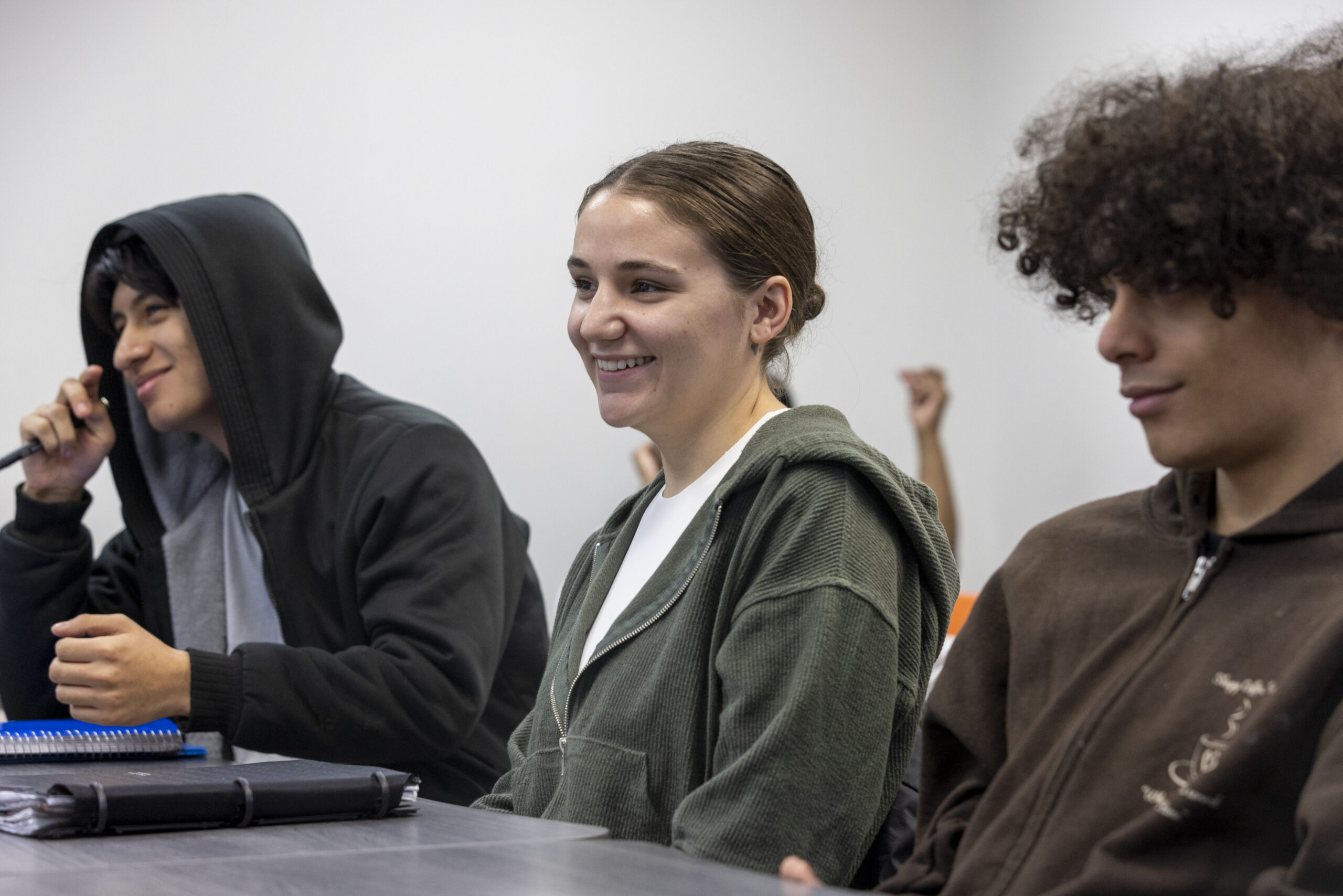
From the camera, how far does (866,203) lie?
141 inches

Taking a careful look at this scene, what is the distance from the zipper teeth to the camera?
1227 mm

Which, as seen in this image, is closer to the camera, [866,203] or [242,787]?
[242,787]

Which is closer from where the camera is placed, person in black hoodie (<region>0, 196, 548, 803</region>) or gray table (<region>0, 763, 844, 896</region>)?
gray table (<region>0, 763, 844, 896</region>)

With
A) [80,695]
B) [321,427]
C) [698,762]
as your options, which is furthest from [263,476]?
[698,762]

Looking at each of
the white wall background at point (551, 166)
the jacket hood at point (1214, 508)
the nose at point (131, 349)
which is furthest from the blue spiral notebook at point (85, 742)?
the white wall background at point (551, 166)

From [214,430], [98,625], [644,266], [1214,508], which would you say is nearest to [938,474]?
[214,430]

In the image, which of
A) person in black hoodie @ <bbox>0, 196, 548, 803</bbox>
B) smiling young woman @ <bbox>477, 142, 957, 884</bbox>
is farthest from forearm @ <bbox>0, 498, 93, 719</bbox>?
smiling young woman @ <bbox>477, 142, 957, 884</bbox>

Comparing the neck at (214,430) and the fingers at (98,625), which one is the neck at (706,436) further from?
the neck at (214,430)

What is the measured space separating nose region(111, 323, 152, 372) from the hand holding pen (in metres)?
0.16

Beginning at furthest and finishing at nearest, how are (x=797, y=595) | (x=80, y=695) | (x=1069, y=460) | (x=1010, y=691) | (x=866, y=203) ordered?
(x=866, y=203) → (x=1069, y=460) → (x=80, y=695) → (x=797, y=595) → (x=1010, y=691)

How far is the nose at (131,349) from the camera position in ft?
6.50

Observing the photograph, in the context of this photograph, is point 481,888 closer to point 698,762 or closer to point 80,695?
point 698,762

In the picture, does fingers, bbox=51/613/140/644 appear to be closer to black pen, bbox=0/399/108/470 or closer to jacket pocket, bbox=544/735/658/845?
jacket pocket, bbox=544/735/658/845

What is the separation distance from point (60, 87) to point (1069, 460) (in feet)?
8.51
